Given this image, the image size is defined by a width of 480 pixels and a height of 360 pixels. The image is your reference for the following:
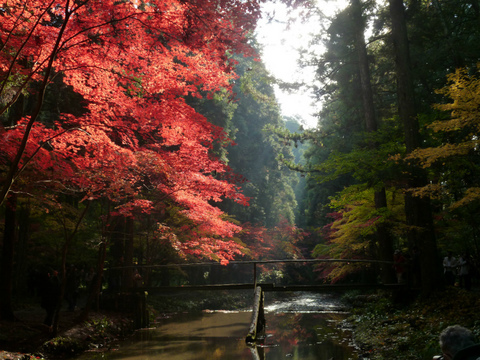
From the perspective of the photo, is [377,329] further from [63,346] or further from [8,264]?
[8,264]

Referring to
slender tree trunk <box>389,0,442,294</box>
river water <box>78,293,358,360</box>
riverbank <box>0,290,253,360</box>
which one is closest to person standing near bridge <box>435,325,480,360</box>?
river water <box>78,293,358,360</box>

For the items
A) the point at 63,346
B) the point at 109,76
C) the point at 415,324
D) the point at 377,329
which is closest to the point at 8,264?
the point at 63,346

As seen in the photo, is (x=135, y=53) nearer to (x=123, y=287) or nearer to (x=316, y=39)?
(x=123, y=287)

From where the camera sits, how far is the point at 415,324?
27.9 feet

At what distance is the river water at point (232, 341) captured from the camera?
8.75 metres

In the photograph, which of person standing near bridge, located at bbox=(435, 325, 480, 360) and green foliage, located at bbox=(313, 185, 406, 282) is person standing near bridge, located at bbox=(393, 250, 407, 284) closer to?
green foliage, located at bbox=(313, 185, 406, 282)

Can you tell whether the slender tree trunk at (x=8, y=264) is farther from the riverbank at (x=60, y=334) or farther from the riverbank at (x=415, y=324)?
the riverbank at (x=415, y=324)

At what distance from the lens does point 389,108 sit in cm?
1681

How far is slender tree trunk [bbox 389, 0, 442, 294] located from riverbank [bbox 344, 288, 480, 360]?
61cm

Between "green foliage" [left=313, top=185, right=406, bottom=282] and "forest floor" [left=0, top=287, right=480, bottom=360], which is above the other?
"green foliage" [left=313, top=185, right=406, bottom=282]

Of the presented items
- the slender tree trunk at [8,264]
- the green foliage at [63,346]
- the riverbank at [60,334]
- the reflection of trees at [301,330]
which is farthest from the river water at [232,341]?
the slender tree trunk at [8,264]

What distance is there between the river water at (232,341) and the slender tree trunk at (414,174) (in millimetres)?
2879

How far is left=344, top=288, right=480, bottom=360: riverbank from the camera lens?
7121mm

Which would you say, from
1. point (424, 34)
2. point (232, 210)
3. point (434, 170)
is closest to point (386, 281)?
point (434, 170)
